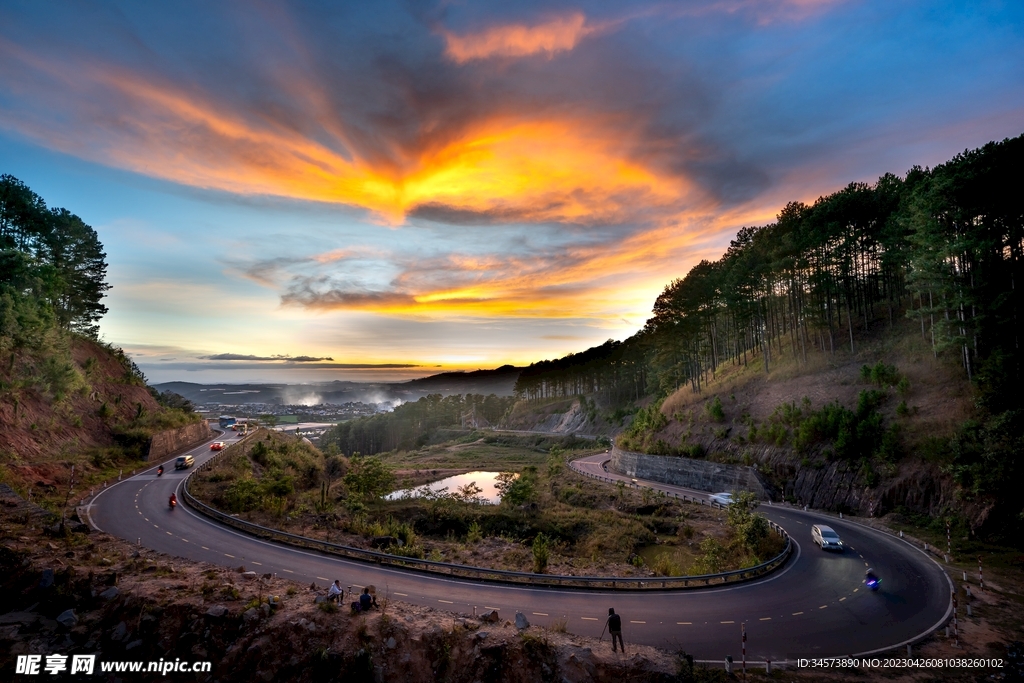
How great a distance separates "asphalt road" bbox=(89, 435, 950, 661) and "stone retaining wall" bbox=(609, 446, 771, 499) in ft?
47.6

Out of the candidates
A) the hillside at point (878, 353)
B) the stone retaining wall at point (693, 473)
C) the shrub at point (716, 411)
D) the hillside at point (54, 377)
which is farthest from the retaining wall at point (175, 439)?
the shrub at point (716, 411)

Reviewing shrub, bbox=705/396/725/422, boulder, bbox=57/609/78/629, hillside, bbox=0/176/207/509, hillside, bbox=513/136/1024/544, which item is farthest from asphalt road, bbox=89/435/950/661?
shrub, bbox=705/396/725/422

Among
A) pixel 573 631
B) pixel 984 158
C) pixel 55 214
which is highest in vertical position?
pixel 55 214

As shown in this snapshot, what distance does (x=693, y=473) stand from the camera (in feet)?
159

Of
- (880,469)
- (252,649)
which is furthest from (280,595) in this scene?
(880,469)

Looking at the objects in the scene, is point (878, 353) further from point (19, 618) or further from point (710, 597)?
point (19, 618)

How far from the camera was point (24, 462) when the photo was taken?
1227 inches

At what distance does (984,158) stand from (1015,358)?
1571cm

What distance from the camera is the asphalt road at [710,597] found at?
53.8ft

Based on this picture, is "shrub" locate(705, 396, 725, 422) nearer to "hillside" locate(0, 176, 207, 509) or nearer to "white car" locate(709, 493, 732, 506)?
"white car" locate(709, 493, 732, 506)

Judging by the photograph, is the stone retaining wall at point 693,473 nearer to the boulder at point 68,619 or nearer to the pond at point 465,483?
the pond at point 465,483

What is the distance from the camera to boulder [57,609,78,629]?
14.8 m

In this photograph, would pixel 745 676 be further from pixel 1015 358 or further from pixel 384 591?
pixel 1015 358

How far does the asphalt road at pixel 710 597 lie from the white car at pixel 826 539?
0.61 meters
